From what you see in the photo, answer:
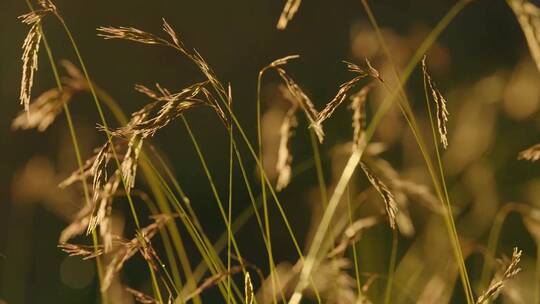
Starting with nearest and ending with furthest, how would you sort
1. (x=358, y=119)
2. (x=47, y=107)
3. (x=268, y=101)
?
1. (x=358, y=119)
2. (x=47, y=107)
3. (x=268, y=101)

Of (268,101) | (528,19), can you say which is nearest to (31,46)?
(528,19)

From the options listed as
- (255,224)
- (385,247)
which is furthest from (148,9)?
(385,247)

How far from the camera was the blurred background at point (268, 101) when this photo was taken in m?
2.90

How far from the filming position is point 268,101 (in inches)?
130

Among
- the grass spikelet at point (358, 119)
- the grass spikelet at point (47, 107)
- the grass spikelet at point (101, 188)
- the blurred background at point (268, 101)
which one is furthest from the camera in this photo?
the blurred background at point (268, 101)

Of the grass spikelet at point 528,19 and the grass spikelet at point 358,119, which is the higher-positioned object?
the grass spikelet at point 528,19

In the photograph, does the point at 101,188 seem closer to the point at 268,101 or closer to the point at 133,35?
the point at 133,35

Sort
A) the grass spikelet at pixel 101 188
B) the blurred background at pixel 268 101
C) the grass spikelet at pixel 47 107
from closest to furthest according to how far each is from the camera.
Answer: the grass spikelet at pixel 101 188, the grass spikelet at pixel 47 107, the blurred background at pixel 268 101

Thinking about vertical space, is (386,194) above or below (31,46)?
below

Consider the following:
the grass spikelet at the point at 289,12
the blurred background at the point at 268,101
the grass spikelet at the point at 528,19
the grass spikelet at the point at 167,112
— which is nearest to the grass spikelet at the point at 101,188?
the grass spikelet at the point at 167,112

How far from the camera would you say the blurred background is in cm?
290

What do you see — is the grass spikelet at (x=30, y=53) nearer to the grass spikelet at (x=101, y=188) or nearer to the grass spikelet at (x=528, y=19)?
the grass spikelet at (x=101, y=188)

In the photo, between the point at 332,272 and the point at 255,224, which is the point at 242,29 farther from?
the point at 332,272

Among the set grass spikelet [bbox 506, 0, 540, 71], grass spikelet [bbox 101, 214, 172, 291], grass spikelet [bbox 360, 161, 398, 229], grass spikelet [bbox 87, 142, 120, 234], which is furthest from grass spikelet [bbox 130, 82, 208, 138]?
grass spikelet [bbox 506, 0, 540, 71]
